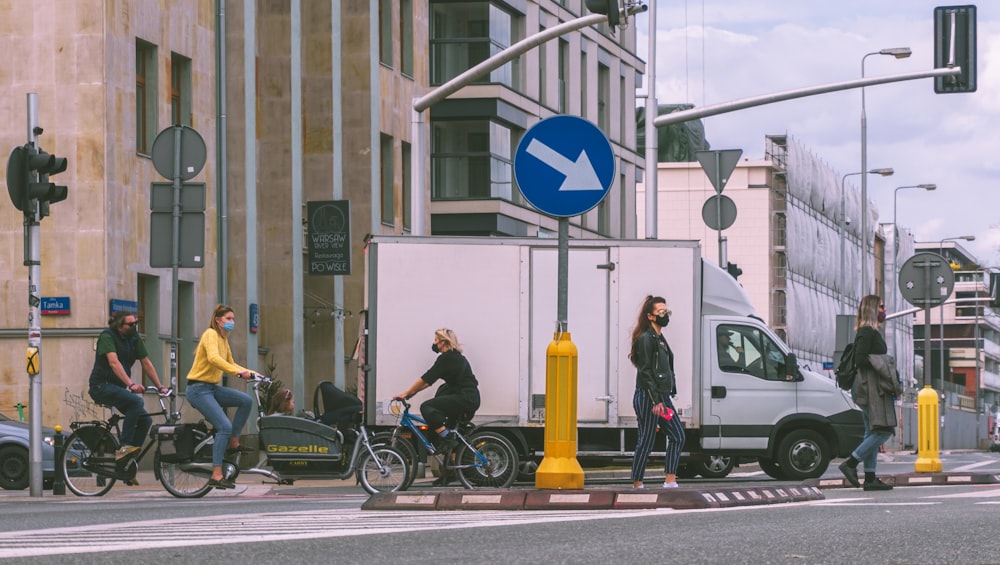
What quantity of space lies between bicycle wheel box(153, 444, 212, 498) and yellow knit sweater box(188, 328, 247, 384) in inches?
27.9

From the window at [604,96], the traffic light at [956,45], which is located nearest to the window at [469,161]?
the window at [604,96]

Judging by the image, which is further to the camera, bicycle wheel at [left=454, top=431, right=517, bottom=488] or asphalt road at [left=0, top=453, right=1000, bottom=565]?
bicycle wheel at [left=454, top=431, right=517, bottom=488]

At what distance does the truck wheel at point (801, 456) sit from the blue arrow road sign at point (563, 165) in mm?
10025

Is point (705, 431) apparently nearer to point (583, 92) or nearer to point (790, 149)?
point (583, 92)

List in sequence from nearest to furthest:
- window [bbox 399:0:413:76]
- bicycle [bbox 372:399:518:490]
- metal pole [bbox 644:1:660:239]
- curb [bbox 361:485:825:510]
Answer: curb [bbox 361:485:825:510] → bicycle [bbox 372:399:518:490] → metal pole [bbox 644:1:660:239] → window [bbox 399:0:413:76]

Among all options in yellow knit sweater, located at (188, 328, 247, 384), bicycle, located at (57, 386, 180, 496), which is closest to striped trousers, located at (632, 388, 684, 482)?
yellow knit sweater, located at (188, 328, 247, 384)

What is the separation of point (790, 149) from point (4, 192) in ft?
222

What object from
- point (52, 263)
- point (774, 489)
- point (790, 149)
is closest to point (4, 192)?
point (52, 263)

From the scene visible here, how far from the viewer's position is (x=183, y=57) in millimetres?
30922

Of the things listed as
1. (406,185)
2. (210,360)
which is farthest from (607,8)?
(406,185)

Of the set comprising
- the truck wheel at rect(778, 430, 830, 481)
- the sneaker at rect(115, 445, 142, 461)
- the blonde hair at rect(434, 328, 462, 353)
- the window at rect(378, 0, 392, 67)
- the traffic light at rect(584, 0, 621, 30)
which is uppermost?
the window at rect(378, 0, 392, 67)

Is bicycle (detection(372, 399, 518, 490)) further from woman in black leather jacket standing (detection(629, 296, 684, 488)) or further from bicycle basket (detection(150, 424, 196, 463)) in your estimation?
woman in black leather jacket standing (detection(629, 296, 684, 488))

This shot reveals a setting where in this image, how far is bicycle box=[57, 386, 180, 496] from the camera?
1747cm

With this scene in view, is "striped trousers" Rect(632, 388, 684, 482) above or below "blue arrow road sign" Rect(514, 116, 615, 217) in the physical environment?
below
